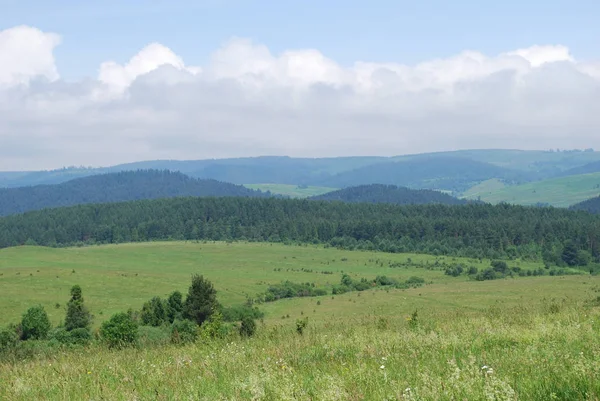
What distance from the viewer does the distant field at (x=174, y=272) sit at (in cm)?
8450

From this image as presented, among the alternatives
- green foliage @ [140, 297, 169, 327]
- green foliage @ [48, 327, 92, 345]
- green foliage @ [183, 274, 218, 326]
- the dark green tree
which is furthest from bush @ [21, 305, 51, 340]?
the dark green tree

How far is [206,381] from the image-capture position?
29.9 ft

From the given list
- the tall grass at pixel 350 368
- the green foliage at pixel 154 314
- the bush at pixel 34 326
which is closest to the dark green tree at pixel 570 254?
the green foliage at pixel 154 314

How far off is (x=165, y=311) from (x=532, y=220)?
166078 mm

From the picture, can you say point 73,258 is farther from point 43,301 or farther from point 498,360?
point 498,360

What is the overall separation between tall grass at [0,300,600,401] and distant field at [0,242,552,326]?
202 feet

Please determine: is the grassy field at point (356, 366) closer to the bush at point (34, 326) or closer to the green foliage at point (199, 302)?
the green foliage at point (199, 302)

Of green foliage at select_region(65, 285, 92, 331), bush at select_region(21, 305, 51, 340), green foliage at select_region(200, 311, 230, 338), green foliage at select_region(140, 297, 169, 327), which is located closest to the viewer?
green foliage at select_region(200, 311, 230, 338)

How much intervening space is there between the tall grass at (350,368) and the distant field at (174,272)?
202ft

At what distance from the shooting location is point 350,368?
917cm

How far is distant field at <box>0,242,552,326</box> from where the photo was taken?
277 ft

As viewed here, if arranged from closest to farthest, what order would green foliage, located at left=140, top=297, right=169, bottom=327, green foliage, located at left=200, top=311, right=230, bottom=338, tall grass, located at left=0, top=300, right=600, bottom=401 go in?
tall grass, located at left=0, top=300, right=600, bottom=401 → green foliage, located at left=200, top=311, right=230, bottom=338 → green foliage, located at left=140, top=297, right=169, bottom=327

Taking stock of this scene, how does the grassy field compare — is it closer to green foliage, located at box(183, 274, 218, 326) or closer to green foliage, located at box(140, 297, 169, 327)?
green foliage, located at box(183, 274, 218, 326)

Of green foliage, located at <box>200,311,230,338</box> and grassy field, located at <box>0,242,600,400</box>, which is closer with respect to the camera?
grassy field, located at <box>0,242,600,400</box>
